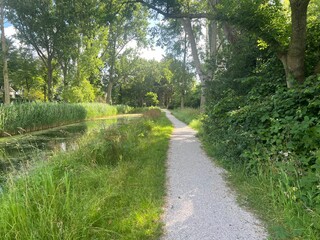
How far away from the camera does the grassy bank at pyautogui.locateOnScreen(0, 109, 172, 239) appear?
2.24m

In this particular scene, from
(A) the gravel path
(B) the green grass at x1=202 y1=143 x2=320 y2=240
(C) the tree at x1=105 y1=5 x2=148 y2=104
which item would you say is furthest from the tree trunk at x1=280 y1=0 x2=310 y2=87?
(C) the tree at x1=105 y1=5 x2=148 y2=104

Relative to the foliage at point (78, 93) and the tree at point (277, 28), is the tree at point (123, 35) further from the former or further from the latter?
the tree at point (277, 28)

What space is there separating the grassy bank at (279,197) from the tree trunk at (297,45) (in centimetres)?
209

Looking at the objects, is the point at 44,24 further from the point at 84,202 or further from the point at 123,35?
the point at 84,202

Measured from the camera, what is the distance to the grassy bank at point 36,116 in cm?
1018

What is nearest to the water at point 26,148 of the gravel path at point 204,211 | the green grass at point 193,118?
the gravel path at point 204,211

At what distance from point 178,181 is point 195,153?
242 centimetres

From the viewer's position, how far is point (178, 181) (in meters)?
4.23

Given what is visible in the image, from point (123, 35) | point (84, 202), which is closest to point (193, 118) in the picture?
point (84, 202)

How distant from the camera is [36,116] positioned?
12398mm

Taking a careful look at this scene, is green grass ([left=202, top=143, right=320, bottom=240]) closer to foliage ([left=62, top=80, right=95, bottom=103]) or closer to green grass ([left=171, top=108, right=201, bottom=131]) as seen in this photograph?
green grass ([left=171, top=108, right=201, bottom=131])

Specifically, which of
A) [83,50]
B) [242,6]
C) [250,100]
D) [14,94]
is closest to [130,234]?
[250,100]

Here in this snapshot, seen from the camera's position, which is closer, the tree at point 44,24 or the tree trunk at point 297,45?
the tree trunk at point 297,45

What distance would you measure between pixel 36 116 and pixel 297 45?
41.6 feet
